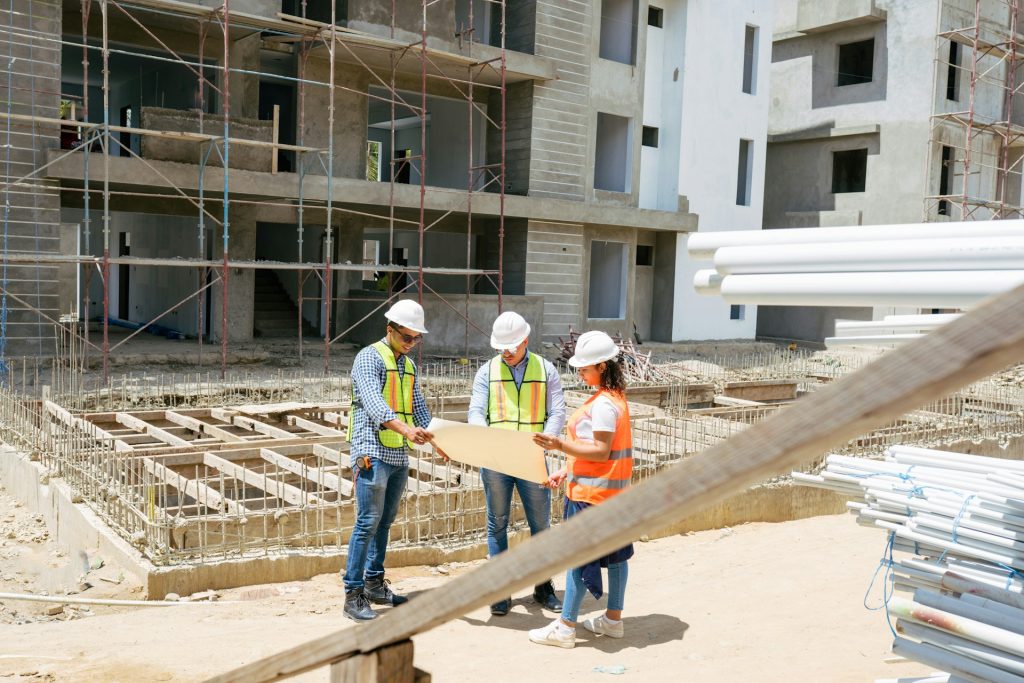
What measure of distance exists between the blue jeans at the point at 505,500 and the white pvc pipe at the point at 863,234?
3334 mm

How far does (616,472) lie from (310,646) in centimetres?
402

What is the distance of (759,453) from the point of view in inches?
50.1

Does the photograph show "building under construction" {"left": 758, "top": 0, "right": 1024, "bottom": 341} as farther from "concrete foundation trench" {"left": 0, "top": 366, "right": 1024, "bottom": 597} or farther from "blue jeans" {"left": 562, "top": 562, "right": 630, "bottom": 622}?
"blue jeans" {"left": 562, "top": 562, "right": 630, "bottom": 622}

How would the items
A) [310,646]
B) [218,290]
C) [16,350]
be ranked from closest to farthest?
[310,646] → [16,350] → [218,290]

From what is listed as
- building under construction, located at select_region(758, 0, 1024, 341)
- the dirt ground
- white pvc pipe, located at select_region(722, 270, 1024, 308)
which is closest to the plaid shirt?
the dirt ground

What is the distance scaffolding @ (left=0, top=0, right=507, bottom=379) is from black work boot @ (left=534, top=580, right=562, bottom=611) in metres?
9.27

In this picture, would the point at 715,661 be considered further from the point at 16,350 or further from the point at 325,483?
the point at 16,350

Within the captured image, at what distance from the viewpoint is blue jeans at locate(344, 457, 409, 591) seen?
604cm

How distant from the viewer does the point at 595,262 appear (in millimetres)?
25562

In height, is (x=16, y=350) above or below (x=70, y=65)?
below

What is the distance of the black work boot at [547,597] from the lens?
6.53 meters

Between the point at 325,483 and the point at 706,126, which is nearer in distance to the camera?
the point at 325,483

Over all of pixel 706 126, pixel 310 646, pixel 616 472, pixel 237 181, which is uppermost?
pixel 706 126

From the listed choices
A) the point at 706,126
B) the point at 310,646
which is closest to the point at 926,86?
the point at 706,126
